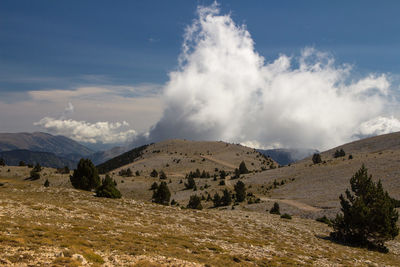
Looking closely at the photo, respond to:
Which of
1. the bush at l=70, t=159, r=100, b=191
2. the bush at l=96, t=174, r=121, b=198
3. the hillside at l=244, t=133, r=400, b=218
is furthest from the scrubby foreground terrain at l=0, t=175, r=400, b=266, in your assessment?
the hillside at l=244, t=133, r=400, b=218

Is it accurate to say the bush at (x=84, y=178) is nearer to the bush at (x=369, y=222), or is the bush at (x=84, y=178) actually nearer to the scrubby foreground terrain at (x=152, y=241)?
the scrubby foreground terrain at (x=152, y=241)

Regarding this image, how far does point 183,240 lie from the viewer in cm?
2103

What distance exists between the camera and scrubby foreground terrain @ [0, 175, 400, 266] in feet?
45.1

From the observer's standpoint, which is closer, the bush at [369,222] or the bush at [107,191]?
the bush at [369,222]

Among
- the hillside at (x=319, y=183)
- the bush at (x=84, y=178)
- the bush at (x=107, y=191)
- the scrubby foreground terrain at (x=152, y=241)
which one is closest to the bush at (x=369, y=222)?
the scrubby foreground terrain at (x=152, y=241)

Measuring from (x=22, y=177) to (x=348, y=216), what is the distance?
110335 millimetres

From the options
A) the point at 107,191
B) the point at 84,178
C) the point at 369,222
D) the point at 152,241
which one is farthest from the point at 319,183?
the point at 152,241

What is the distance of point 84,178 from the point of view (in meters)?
52.1

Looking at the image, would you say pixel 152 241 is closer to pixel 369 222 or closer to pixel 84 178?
pixel 369 222

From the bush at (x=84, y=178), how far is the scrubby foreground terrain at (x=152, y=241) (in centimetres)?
1844

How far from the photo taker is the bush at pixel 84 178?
52188 millimetres

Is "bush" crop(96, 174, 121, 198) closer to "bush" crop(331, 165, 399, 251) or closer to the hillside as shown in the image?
"bush" crop(331, 165, 399, 251)

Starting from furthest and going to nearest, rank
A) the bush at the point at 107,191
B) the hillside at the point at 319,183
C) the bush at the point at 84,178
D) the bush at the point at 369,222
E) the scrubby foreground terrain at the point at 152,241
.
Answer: the hillside at the point at 319,183 → the bush at the point at 84,178 → the bush at the point at 107,191 → the bush at the point at 369,222 → the scrubby foreground terrain at the point at 152,241

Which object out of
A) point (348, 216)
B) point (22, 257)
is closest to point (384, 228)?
point (348, 216)
